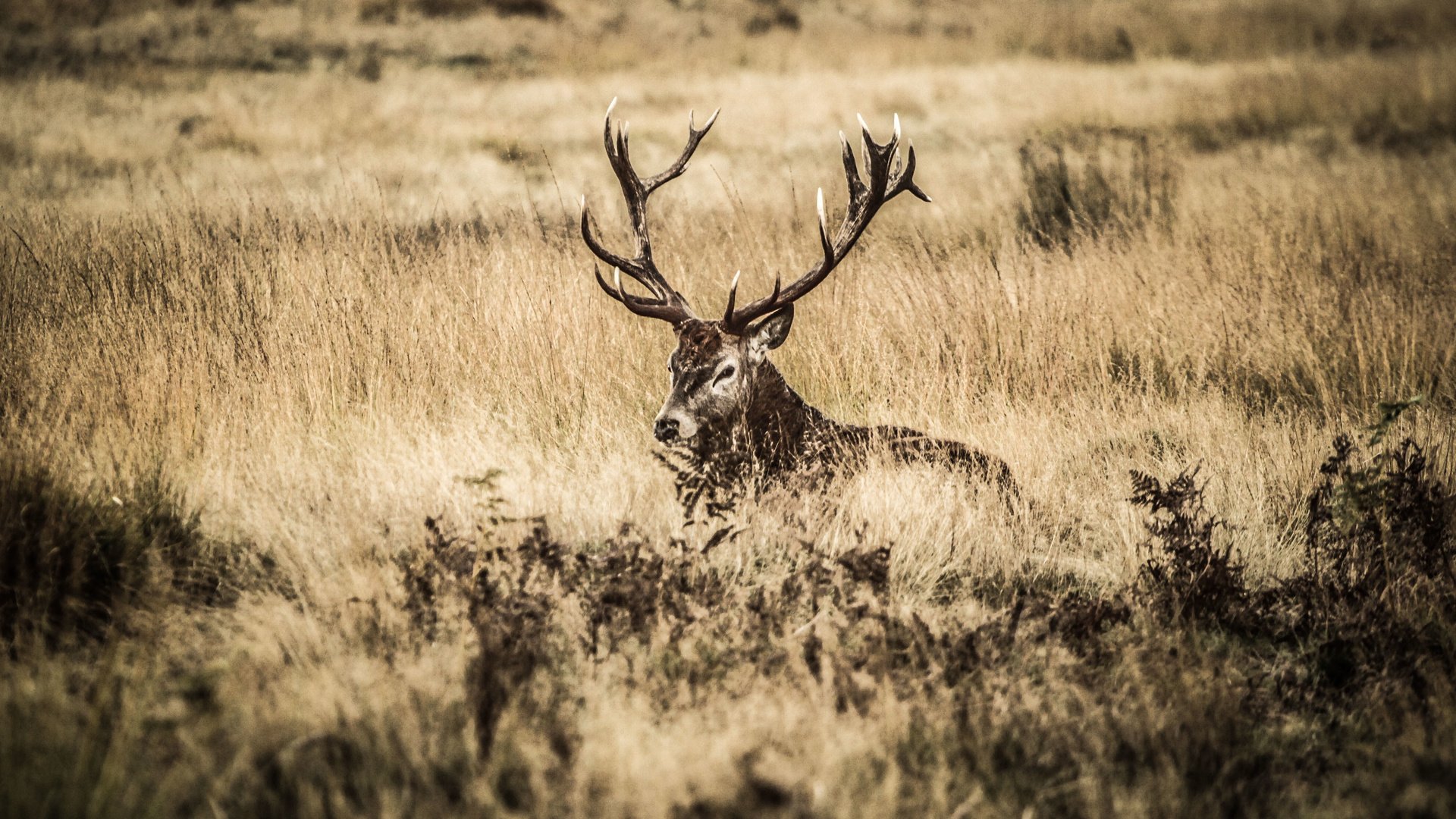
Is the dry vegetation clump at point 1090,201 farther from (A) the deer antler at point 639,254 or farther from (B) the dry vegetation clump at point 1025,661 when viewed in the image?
(B) the dry vegetation clump at point 1025,661

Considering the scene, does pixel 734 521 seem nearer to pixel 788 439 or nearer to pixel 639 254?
pixel 788 439

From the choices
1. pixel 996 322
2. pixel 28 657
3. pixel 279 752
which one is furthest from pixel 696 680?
pixel 996 322

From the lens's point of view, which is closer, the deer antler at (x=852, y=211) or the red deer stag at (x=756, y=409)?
the red deer stag at (x=756, y=409)

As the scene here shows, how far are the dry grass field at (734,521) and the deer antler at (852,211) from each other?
937 millimetres

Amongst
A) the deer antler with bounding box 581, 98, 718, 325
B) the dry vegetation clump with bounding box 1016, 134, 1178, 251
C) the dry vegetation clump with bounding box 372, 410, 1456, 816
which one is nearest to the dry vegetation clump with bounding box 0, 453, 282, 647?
the dry vegetation clump with bounding box 372, 410, 1456, 816

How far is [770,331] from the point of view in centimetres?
541

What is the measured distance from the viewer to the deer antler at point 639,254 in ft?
17.6

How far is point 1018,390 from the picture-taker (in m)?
6.81

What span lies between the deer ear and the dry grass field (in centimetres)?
82

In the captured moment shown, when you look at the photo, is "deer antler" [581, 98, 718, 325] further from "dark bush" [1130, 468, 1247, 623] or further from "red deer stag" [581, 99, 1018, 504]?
"dark bush" [1130, 468, 1247, 623]

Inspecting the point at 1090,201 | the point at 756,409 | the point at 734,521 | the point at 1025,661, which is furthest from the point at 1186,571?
the point at 1090,201

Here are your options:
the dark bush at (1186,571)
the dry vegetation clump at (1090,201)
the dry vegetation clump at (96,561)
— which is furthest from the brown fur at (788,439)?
the dry vegetation clump at (1090,201)

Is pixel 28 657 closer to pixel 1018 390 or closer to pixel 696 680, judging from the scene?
pixel 696 680

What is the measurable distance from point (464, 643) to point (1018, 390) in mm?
4536
